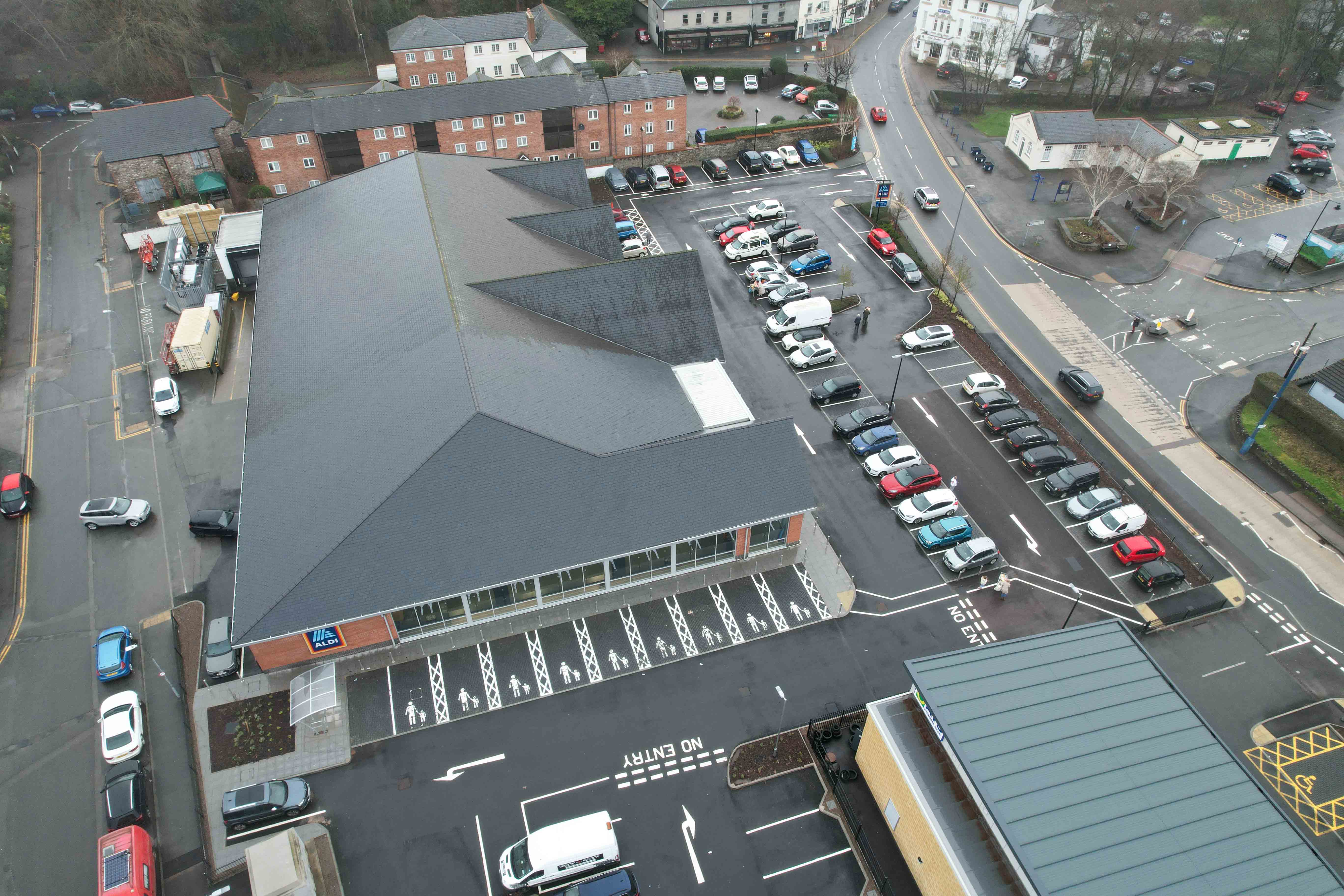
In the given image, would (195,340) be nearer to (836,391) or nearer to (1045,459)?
(836,391)

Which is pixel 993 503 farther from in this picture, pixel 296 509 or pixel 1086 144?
pixel 1086 144

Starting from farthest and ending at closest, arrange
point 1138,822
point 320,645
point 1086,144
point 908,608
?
point 1086,144 → point 908,608 → point 320,645 → point 1138,822

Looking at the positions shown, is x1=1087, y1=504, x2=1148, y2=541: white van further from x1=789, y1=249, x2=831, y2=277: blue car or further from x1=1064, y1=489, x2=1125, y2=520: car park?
x1=789, y1=249, x2=831, y2=277: blue car

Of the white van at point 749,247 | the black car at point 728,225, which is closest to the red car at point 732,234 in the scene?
the black car at point 728,225

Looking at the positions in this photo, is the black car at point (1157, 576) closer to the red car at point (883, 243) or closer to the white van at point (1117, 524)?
the white van at point (1117, 524)

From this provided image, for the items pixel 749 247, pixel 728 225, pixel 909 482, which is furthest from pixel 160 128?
pixel 909 482

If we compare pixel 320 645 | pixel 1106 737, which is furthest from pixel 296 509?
pixel 1106 737
